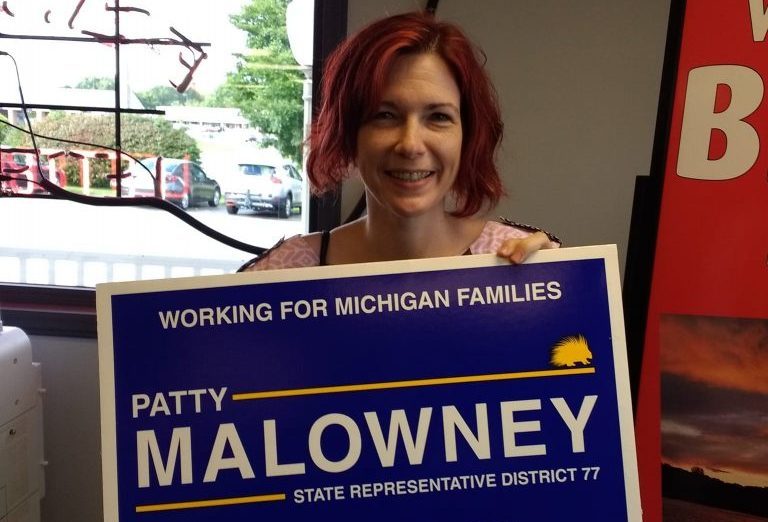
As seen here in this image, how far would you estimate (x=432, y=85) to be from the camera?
1.10m

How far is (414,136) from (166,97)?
3.75 feet

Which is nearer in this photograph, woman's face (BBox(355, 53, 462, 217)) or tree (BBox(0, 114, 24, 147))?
woman's face (BBox(355, 53, 462, 217))

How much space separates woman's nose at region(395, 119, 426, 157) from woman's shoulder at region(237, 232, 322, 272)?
0.26m

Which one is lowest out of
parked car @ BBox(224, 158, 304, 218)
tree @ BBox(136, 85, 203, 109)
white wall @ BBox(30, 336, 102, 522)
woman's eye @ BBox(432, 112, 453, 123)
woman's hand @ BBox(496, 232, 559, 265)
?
white wall @ BBox(30, 336, 102, 522)

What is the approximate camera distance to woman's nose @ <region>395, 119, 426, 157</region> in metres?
1.08

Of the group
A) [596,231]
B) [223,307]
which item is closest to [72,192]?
[223,307]

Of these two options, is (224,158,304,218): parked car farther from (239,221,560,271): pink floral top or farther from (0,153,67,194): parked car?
(239,221,560,271): pink floral top

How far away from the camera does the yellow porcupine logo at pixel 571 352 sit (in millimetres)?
1042

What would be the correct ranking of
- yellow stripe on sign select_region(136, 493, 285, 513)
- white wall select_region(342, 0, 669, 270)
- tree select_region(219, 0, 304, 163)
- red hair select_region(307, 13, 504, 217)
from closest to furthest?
yellow stripe on sign select_region(136, 493, 285, 513) → red hair select_region(307, 13, 504, 217) → white wall select_region(342, 0, 669, 270) → tree select_region(219, 0, 304, 163)

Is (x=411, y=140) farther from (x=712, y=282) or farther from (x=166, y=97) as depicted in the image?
(x=166, y=97)

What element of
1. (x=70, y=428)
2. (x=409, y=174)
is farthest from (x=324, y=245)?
(x=70, y=428)

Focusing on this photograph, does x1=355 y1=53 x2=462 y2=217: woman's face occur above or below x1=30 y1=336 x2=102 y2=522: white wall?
above

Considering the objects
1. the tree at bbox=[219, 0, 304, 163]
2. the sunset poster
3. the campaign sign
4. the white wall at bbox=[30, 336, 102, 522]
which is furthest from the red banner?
the white wall at bbox=[30, 336, 102, 522]

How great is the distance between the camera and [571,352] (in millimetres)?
1044
